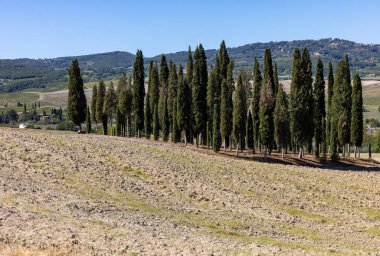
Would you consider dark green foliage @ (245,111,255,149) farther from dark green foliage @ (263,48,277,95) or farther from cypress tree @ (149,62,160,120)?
cypress tree @ (149,62,160,120)

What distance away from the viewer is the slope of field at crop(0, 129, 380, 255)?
24641 mm

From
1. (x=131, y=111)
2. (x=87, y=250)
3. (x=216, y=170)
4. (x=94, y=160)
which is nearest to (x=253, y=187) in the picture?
(x=216, y=170)

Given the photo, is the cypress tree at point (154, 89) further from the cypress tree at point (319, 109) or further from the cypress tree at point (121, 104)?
the cypress tree at point (319, 109)

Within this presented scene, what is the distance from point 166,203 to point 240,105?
46170 millimetres

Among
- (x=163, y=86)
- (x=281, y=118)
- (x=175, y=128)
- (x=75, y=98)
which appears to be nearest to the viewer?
(x=281, y=118)

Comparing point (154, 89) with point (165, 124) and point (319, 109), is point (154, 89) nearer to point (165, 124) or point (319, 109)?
point (165, 124)

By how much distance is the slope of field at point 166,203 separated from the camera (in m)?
24.6

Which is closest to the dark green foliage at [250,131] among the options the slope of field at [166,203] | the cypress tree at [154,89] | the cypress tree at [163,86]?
the cypress tree at [163,86]

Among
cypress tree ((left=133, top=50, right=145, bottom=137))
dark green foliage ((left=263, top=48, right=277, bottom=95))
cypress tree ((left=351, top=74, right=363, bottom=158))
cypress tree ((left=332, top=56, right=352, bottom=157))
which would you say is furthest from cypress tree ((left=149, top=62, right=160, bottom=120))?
cypress tree ((left=351, top=74, right=363, bottom=158))

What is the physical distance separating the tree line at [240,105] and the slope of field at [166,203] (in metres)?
20.0

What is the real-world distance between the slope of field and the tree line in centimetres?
2000

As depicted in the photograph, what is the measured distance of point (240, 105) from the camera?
81.8 meters

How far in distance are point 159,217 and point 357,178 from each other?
1481 inches

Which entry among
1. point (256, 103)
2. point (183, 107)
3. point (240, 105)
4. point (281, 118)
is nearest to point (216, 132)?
point (240, 105)
